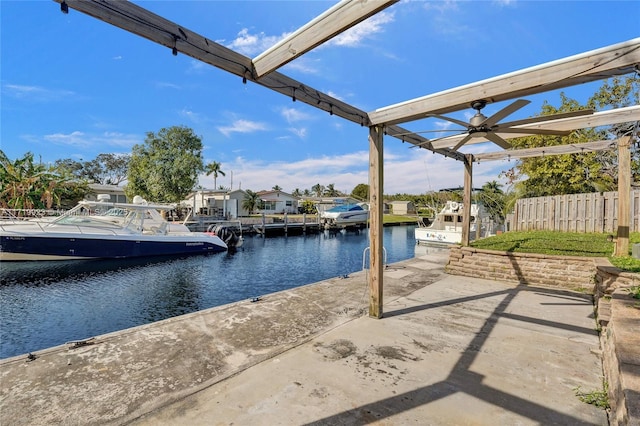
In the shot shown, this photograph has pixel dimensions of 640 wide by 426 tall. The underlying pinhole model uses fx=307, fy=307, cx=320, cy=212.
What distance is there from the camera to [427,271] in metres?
7.48

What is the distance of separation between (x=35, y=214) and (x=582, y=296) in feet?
83.6

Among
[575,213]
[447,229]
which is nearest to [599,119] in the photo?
[575,213]

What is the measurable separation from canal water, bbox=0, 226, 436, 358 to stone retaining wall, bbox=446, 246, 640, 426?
5542 millimetres

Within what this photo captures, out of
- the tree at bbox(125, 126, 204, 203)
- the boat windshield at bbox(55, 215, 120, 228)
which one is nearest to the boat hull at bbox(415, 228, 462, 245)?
the boat windshield at bbox(55, 215, 120, 228)

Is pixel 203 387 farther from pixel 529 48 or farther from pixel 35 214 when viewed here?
pixel 35 214

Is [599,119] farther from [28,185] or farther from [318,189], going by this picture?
[318,189]

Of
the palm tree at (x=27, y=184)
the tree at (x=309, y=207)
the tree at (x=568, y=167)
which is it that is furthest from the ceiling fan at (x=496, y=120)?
the tree at (x=309, y=207)

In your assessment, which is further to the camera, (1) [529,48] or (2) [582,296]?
(2) [582,296]

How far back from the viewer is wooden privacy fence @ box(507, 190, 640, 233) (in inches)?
382

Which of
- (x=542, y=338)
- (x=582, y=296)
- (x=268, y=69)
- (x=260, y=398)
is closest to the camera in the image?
(x=260, y=398)

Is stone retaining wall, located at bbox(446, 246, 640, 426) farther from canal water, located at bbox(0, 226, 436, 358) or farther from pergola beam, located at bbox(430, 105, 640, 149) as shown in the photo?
canal water, located at bbox(0, 226, 436, 358)

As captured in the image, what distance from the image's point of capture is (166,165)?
77.6ft

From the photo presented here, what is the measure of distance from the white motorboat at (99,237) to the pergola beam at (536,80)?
1392cm

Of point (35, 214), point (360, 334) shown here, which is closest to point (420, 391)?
point (360, 334)
